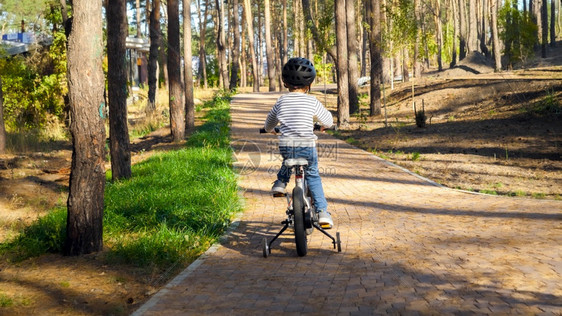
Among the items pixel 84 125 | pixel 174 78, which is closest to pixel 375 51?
pixel 174 78

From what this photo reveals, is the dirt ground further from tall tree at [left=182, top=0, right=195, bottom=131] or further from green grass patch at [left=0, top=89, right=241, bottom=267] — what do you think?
tall tree at [left=182, top=0, right=195, bottom=131]

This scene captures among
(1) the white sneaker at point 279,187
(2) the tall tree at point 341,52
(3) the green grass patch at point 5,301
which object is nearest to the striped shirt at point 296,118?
(1) the white sneaker at point 279,187

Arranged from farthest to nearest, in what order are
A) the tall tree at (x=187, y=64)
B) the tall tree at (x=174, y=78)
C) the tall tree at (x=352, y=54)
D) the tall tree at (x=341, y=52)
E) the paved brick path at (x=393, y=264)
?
1. the tall tree at (x=352, y=54)
2. the tall tree at (x=187, y=64)
3. the tall tree at (x=341, y=52)
4. the tall tree at (x=174, y=78)
5. the paved brick path at (x=393, y=264)

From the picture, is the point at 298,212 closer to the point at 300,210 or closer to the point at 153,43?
the point at 300,210

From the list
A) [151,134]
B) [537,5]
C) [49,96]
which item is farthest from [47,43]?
[537,5]

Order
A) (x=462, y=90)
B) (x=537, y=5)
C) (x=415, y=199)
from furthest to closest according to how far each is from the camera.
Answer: (x=537, y=5), (x=462, y=90), (x=415, y=199)

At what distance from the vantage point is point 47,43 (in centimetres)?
2966

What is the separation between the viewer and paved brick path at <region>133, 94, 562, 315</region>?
17.1ft

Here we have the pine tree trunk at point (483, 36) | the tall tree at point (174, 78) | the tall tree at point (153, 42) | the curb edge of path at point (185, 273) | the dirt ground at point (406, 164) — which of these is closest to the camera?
the curb edge of path at point (185, 273)

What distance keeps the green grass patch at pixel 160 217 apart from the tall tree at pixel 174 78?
6.72m

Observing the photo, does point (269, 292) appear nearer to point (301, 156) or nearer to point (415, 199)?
point (301, 156)

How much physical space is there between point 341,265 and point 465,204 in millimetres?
4588

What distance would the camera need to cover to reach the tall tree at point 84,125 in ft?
23.1

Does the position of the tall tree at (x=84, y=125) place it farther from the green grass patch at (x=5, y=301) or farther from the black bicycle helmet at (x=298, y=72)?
the black bicycle helmet at (x=298, y=72)
